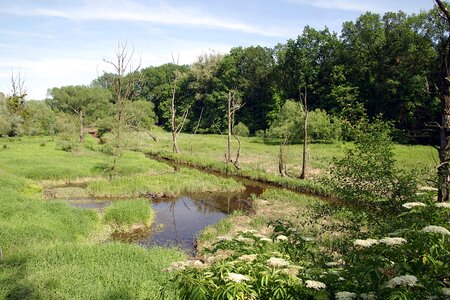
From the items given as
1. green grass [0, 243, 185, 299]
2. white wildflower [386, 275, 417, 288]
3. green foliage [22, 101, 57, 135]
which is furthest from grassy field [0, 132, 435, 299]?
green foliage [22, 101, 57, 135]

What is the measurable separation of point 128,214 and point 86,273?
9.23 m

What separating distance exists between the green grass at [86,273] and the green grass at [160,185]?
13.7 meters

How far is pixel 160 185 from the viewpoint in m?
30.0

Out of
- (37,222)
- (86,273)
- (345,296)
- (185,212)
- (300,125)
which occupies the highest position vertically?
(300,125)

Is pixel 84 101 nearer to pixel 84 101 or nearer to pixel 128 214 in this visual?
pixel 84 101

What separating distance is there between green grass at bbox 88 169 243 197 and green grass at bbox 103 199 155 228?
593cm

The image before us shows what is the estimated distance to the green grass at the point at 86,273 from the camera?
10.1m

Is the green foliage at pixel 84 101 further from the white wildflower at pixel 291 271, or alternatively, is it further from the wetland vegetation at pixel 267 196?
the white wildflower at pixel 291 271

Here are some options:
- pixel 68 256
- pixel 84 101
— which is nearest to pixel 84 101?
pixel 84 101

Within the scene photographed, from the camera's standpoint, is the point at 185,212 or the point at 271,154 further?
the point at 271,154

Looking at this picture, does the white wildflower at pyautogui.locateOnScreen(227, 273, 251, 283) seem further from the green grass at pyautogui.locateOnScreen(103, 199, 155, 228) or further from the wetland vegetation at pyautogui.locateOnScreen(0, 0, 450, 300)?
the green grass at pyautogui.locateOnScreen(103, 199, 155, 228)

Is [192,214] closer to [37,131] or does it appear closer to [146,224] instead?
[146,224]

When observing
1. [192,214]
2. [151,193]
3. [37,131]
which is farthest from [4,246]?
[37,131]

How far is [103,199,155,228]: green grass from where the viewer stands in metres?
20.2
